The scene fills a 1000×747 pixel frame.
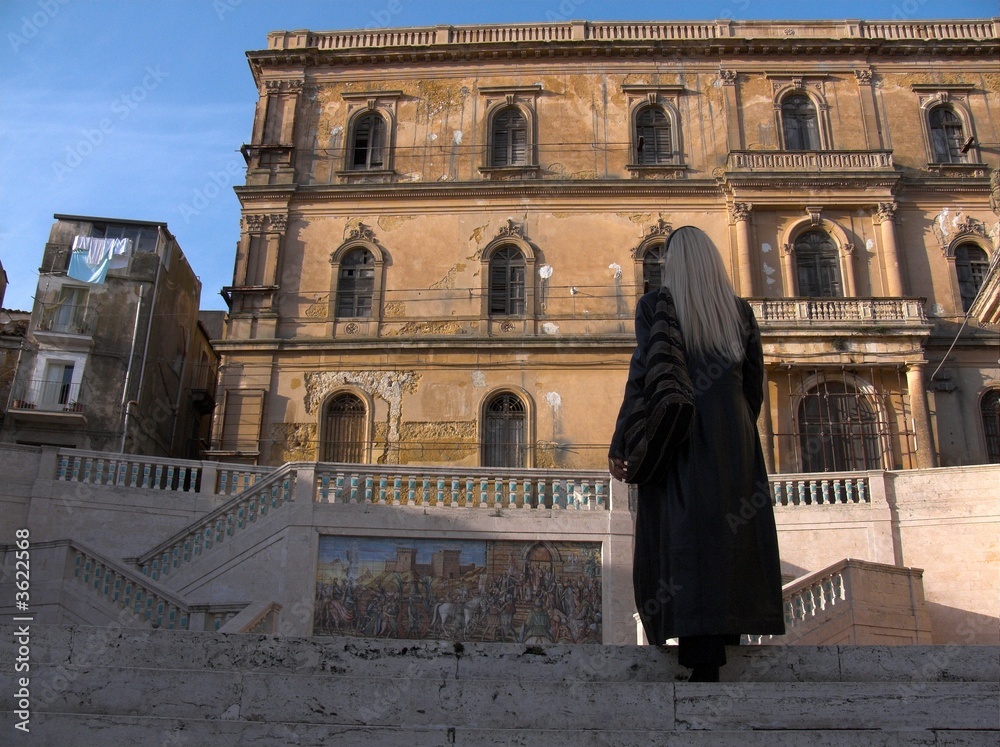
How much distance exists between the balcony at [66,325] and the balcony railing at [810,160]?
17.5 metres

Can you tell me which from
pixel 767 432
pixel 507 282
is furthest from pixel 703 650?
pixel 507 282

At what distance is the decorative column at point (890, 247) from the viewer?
25656 mm

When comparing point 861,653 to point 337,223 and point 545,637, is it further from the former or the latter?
point 337,223

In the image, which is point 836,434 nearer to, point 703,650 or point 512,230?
point 512,230

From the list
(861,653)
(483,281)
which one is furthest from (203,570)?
(483,281)

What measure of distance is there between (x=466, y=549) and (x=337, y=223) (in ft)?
46.9

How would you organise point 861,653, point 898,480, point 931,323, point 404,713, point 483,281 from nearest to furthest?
point 404,713 < point 861,653 < point 898,480 < point 931,323 < point 483,281

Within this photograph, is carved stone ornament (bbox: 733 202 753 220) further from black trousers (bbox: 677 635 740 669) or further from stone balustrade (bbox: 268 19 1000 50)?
black trousers (bbox: 677 635 740 669)

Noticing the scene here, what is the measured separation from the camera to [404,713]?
16.9 feet

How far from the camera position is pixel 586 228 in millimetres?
26875

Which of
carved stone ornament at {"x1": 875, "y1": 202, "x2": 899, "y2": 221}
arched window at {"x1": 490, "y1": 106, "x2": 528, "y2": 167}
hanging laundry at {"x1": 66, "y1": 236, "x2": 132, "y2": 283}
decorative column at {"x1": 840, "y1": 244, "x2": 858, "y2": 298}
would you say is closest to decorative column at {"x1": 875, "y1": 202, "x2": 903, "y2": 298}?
carved stone ornament at {"x1": 875, "y1": 202, "x2": 899, "y2": 221}

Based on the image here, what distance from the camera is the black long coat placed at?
514 centimetres

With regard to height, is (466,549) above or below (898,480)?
below

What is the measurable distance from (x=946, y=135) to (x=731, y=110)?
599 cm
